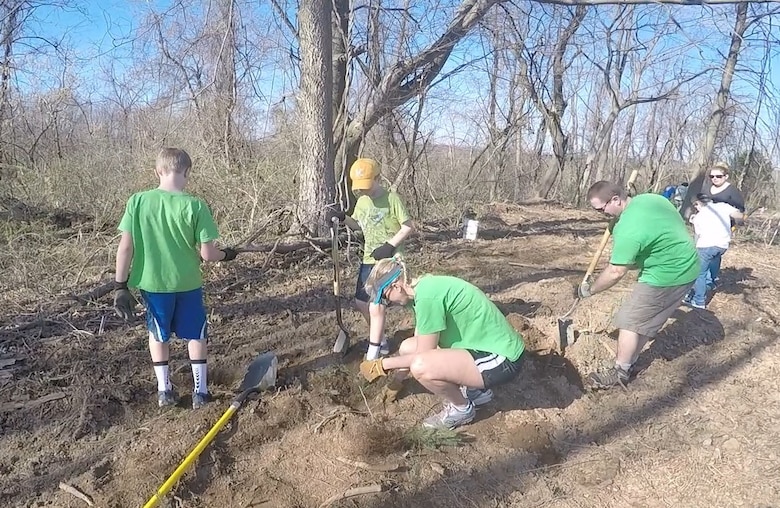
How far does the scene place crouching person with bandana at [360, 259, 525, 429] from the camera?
2.72 metres

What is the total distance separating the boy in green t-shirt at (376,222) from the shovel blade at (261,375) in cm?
69

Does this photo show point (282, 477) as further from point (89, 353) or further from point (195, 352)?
point (89, 353)

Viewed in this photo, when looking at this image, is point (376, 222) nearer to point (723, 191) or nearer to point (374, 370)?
point (374, 370)

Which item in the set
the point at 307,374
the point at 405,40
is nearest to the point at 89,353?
the point at 307,374

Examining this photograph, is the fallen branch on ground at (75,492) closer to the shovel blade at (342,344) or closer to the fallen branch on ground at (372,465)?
the fallen branch on ground at (372,465)

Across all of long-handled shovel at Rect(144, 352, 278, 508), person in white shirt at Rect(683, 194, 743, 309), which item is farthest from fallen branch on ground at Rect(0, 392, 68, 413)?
person in white shirt at Rect(683, 194, 743, 309)

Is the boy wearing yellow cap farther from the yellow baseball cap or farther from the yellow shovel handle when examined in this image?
the yellow shovel handle

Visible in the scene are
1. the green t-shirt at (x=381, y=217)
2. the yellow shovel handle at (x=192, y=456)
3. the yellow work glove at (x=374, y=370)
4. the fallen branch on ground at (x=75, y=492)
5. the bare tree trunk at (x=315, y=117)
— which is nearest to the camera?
the yellow shovel handle at (x=192, y=456)

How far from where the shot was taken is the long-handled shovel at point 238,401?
93.7 inches

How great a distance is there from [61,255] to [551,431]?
5075 mm

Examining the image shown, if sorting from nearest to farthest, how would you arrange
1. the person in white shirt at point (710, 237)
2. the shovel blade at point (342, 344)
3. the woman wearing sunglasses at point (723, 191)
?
the shovel blade at point (342, 344) < the person in white shirt at point (710, 237) < the woman wearing sunglasses at point (723, 191)

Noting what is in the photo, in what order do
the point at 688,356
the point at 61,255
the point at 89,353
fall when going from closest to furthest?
the point at 89,353 → the point at 688,356 → the point at 61,255

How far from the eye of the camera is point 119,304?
2.89 meters

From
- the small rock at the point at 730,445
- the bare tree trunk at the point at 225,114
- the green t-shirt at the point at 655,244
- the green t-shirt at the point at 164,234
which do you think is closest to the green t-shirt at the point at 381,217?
the green t-shirt at the point at 164,234
